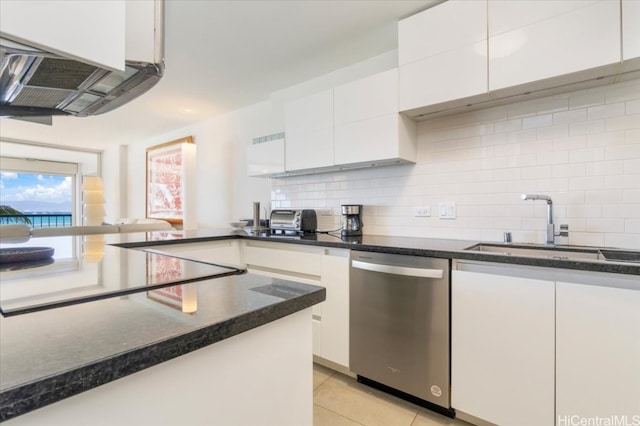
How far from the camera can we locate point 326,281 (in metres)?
2.03

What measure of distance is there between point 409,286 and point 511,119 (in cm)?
124

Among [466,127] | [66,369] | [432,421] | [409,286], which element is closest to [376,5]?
[466,127]

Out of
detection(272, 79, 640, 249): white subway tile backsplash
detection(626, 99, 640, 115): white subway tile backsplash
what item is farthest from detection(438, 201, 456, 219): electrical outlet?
detection(626, 99, 640, 115): white subway tile backsplash

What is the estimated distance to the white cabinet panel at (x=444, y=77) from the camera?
5.65 feet

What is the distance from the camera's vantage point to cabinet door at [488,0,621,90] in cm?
141

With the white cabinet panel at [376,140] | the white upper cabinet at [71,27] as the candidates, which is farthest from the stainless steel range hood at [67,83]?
the white cabinet panel at [376,140]

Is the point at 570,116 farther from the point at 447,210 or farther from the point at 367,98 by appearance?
the point at 367,98

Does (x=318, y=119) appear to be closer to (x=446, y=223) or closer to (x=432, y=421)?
(x=446, y=223)

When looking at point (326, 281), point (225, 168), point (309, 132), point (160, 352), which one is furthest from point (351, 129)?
point (225, 168)

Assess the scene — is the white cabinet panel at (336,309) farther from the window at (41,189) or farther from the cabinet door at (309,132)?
the window at (41,189)

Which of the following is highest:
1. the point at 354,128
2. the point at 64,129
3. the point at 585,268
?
A: the point at 64,129

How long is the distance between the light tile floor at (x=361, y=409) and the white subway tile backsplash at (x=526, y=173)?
1.09 metres

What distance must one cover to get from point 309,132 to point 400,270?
4.72 ft

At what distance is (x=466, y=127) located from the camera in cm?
207
